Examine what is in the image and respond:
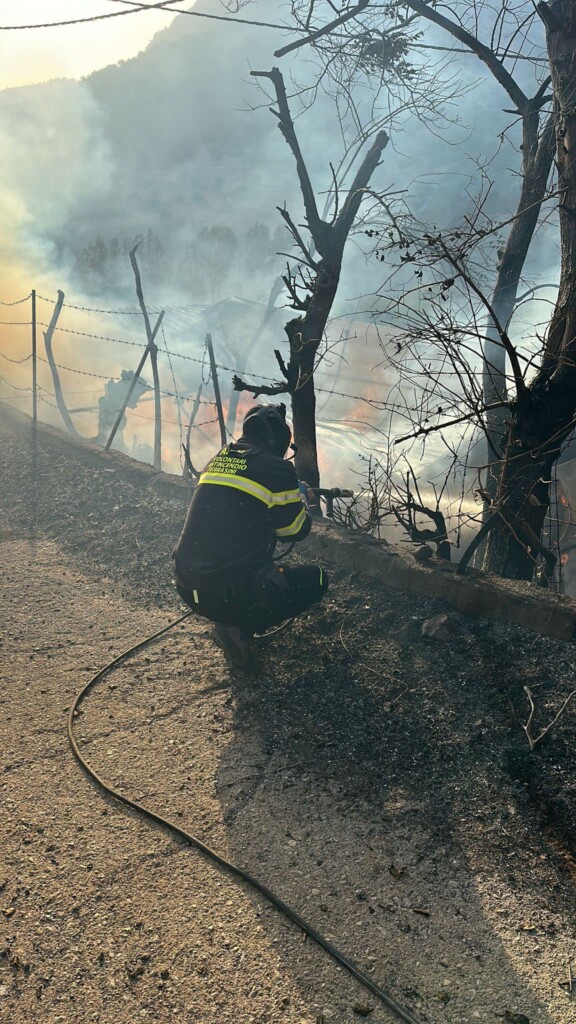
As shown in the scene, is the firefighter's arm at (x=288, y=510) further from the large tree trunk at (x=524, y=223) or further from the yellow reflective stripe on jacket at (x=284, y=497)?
the large tree trunk at (x=524, y=223)

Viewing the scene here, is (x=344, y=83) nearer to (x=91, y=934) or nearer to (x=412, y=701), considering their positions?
(x=412, y=701)

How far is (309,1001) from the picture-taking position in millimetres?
2342

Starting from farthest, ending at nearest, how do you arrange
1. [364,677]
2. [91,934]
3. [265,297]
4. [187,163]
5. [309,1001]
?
1. [187,163]
2. [265,297]
3. [364,677]
4. [91,934]
5. [309,1001]

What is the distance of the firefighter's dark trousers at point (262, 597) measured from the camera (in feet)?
13.9

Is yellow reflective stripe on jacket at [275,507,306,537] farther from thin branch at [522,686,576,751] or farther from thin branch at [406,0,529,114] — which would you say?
thin branch at [406,0,529,114]

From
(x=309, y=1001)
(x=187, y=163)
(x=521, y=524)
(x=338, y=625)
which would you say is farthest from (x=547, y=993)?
(x=187, y=163)

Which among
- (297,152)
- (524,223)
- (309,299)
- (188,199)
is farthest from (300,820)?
(188,199)

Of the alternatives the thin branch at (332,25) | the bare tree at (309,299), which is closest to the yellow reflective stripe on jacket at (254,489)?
the bare tree at (309,299)

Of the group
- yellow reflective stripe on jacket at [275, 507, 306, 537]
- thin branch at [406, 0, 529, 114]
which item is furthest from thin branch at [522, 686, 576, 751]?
thin branch at [406, 0, 529, 114]

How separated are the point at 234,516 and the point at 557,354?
8.03 ft

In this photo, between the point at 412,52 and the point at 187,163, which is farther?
the point at 187,163

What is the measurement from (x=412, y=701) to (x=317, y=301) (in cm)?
430

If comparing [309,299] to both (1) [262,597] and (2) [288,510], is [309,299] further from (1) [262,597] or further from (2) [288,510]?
(1) [262,597]

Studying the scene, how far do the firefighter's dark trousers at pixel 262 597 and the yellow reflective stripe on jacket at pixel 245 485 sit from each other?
526 millimetres
